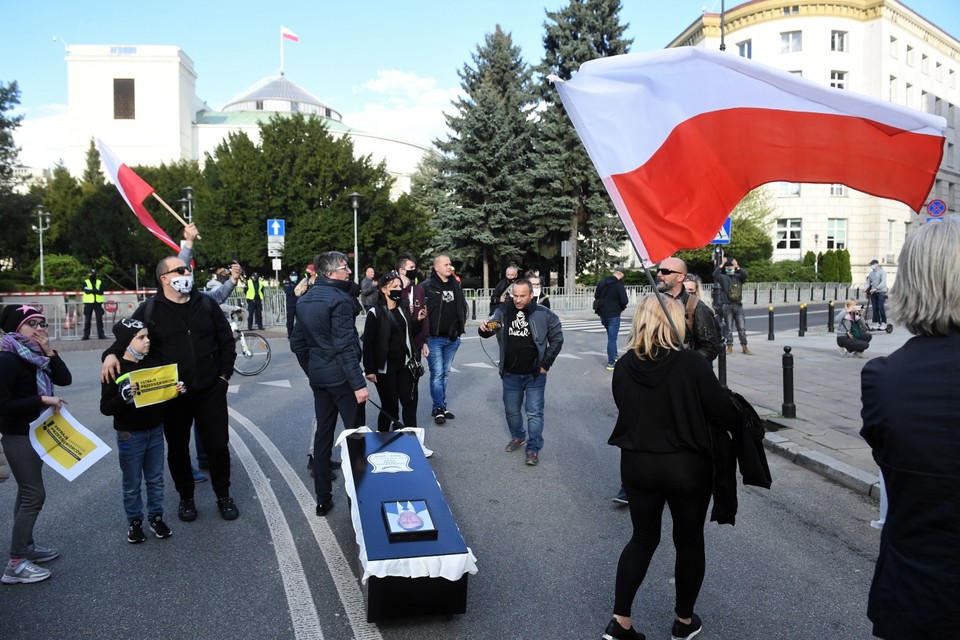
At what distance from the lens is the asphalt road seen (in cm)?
381

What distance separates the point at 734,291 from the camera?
1536 cm

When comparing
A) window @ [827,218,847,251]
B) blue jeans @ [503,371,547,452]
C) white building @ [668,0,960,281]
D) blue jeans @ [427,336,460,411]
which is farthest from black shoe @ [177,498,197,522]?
window @ [827,218,847,251]

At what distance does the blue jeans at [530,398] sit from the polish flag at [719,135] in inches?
125

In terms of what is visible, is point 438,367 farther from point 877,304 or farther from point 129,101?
point 129,101

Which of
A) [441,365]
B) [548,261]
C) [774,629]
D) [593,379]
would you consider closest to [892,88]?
[548,261]

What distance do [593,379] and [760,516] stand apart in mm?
7139

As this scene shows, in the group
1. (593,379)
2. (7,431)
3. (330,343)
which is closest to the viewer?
(7,431)

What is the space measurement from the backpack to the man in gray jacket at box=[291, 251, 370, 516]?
455 inches

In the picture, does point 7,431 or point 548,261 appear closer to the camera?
point 7,431

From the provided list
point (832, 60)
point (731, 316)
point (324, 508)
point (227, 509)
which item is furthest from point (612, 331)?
point (832, 60)

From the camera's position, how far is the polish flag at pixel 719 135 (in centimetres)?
407

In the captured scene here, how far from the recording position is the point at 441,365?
29.6 ft

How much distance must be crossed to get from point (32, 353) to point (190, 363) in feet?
3.33

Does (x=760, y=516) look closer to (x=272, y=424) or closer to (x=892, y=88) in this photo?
(x=272, y=424)
